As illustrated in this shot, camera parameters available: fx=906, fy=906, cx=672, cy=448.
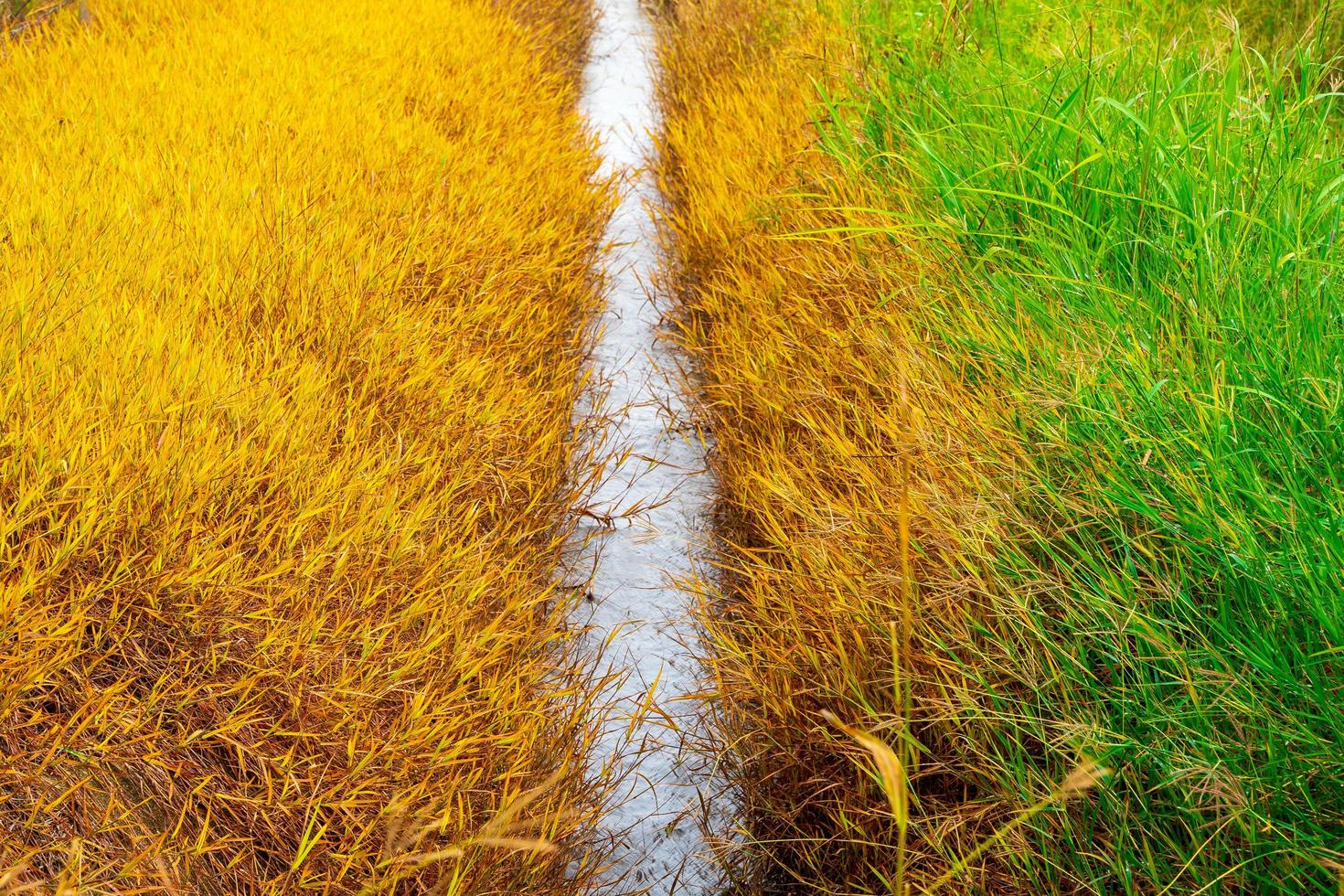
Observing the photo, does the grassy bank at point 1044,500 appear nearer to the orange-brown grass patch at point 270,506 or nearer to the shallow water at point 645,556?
the shallow water at point 645,556

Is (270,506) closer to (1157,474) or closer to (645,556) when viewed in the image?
(645,556)

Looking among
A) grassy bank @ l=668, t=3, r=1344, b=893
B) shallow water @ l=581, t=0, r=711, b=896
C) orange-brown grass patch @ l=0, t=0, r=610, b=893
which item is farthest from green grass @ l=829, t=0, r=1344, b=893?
orange-brown grass patch @ l=0, t=0, r=610, b=893

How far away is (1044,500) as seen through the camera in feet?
4.41

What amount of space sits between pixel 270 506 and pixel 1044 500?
1186mm

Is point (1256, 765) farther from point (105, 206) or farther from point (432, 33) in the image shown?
point (432, 33)

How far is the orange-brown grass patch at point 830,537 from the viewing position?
49.2 inches

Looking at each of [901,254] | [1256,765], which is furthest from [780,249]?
[1256,765]

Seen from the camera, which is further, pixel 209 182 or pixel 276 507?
pixel 209 182

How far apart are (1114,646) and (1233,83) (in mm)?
1580

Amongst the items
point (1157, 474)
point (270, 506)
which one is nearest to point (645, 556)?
point (270, 506)

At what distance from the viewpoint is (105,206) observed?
5.95 ft

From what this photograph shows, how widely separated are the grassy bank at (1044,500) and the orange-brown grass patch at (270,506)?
42 centimetres

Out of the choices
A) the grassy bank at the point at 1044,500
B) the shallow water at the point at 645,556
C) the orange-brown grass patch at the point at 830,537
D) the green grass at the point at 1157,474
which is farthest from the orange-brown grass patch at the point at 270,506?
the green grass at the point at 1157,474

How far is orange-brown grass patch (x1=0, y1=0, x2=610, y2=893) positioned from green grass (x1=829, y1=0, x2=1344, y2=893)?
690mm
